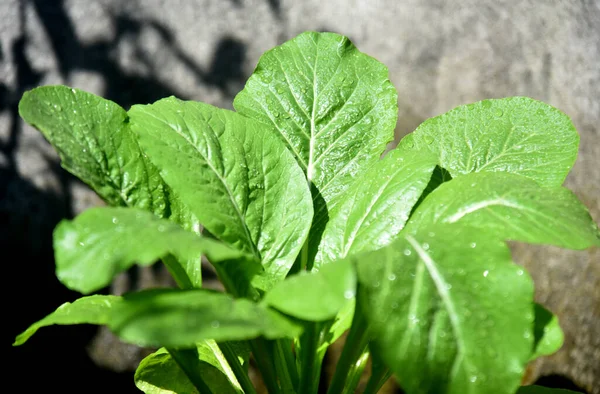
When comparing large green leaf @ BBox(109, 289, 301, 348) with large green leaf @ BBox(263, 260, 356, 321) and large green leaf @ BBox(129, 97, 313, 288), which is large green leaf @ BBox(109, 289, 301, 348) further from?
large green leaf @ BBox(129, 97, 313, 288)

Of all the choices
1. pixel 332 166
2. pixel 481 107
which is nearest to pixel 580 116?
pixel 481 107

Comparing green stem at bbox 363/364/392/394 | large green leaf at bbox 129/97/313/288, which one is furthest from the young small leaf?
large green leaf at bbox 129/97/313/288

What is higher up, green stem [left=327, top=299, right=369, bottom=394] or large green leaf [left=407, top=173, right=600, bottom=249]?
large green leaf [left=407, top=173, right=600, bottom=249]

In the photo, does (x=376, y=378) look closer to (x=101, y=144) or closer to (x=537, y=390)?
(x=537, y=390)

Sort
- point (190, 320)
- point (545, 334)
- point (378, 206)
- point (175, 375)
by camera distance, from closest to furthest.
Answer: point (190, 320), point (545, 334), point (378, 206), point (175, 375)

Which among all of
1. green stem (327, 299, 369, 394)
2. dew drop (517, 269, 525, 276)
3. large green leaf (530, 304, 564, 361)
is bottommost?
green stem (327, 299, 369, 394)

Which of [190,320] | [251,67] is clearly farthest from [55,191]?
[190,320]
